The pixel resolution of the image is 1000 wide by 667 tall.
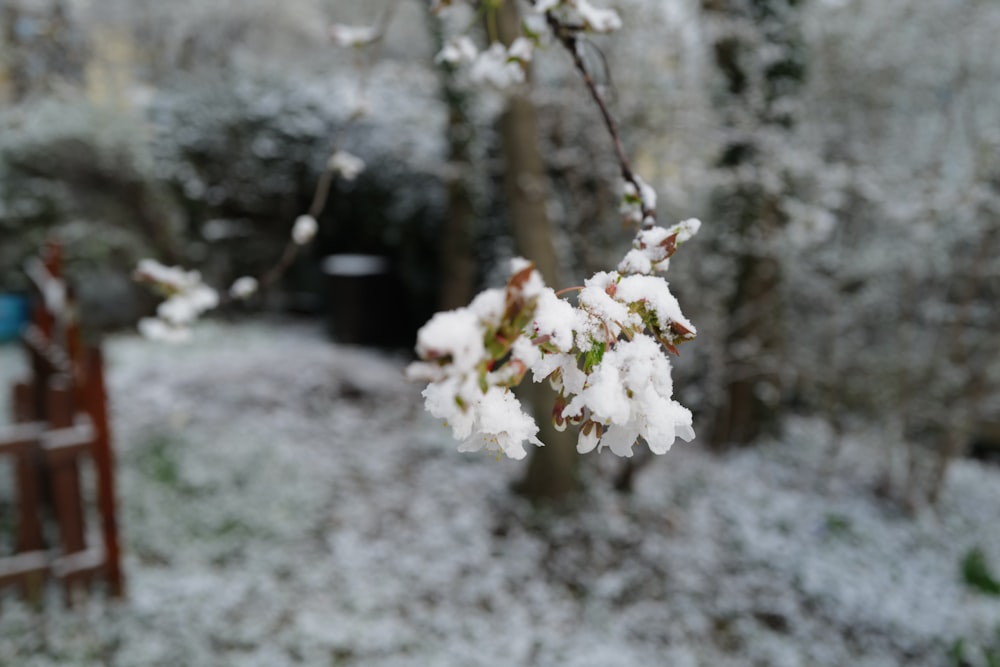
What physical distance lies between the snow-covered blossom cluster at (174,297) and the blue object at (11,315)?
4844 mm

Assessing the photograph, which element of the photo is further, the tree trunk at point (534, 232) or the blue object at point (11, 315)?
the blue object at point (11, 315)

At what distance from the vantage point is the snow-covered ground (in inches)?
122

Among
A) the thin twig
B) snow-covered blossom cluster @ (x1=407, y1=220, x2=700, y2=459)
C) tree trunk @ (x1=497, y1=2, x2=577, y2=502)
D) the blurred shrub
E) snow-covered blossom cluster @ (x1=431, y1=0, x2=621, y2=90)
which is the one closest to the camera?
snow-covered blossom cluster @ (x1=407, y1=220, x2=700, y2=459)

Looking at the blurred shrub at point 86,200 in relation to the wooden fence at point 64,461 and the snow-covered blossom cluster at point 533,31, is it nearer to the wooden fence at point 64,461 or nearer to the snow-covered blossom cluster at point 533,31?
the wooden fence at point 64,461

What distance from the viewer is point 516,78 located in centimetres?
136

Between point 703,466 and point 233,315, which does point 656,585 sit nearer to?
point 703,466

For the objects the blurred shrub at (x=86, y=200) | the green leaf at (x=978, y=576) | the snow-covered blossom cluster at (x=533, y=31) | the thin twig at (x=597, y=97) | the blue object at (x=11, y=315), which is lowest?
the green leaf at (x=978, y=576)

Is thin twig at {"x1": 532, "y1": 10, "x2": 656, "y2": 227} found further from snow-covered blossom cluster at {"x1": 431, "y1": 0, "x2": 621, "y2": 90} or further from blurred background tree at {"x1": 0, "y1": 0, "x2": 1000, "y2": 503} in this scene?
blurred background tree at {"x1": 0, "y1": 0, "x2": 1000, "y2": 503}

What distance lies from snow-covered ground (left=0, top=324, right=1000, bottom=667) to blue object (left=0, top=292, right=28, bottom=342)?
1031 millimetres

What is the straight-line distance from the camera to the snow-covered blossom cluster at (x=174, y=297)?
208 centimetres

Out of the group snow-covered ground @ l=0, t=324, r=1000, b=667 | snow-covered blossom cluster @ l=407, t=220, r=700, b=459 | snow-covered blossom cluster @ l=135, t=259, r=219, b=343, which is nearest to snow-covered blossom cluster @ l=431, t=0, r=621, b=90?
snow-covered blossom cluster @ l=407, t=220, r=700, b=459

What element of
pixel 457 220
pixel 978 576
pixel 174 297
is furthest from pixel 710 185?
pixel 174 297

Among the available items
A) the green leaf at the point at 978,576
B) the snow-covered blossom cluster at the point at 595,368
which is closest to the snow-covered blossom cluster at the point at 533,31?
the snow-covered blossom cluster at the point at 595,368

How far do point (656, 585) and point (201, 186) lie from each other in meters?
6.65
